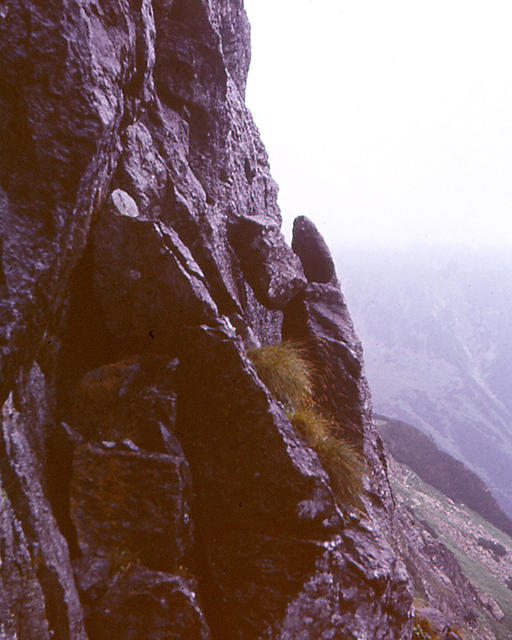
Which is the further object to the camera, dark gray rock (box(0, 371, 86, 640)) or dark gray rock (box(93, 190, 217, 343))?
dark gray rock (box(93, 190, 217, 343))

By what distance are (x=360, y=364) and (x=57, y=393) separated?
28.6ft

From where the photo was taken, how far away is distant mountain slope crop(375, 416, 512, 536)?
395 ft

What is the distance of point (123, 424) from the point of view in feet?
22.1

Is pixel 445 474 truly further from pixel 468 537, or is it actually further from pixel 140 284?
pixel 140 284

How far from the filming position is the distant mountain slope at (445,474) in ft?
395

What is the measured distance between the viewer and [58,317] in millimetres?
6926

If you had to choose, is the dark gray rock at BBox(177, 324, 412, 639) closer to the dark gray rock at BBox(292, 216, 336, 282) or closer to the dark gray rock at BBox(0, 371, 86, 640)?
the dark gray rock at BBox(0, 371, 86, 640)

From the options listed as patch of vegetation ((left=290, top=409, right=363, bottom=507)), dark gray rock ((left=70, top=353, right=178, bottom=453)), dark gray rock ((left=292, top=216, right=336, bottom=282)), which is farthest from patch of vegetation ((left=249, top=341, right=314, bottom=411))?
dark gray rock ((left=292, top=216, right=336, bottom=282))

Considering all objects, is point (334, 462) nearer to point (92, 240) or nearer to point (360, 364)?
point (360, 364)

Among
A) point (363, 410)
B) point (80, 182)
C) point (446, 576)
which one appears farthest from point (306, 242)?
point (446, 576)

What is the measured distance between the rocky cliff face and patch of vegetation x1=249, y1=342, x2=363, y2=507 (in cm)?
52

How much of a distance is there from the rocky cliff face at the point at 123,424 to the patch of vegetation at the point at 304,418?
0.52 meters

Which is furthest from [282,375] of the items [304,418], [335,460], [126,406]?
[126,406]

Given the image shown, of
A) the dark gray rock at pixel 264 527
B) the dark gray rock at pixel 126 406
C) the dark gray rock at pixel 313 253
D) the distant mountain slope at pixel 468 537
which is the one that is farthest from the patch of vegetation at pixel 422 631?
the distant mountain slope at pixel 468 537
